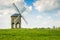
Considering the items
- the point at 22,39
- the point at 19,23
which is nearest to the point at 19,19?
the point at 19,23

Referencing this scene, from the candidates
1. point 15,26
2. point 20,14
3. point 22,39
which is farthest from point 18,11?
point 22,39

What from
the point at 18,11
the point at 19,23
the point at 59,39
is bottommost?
the point at 59,39

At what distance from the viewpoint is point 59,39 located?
43.4 m

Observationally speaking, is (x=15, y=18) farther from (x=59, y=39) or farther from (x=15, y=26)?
(x=59, y=39)

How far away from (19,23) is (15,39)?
34.4 metres

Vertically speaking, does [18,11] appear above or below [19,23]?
above

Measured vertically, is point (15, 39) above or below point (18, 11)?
below

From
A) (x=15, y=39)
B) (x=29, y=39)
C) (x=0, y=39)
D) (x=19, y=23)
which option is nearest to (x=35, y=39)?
(x=29, y=39)

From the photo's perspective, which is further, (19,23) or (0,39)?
(19,23)

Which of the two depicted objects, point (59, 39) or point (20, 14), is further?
point (20, 14)

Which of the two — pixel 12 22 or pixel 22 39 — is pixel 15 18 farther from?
pixel 22 39

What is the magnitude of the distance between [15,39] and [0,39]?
337cm

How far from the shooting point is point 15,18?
77.2 metres

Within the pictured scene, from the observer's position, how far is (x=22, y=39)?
140 ft
